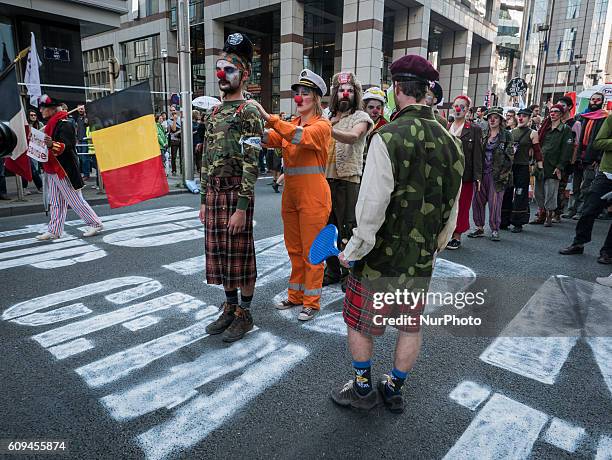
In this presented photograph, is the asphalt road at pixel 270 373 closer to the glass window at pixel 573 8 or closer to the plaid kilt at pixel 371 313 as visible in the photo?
the plaid kilt at pixel 371 313

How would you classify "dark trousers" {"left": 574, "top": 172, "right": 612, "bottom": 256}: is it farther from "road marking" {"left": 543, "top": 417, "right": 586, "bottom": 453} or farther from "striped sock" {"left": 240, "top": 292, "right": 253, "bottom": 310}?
"striped sock" {"left": 240, "top": 292, "right": 253, "bottom": 310}

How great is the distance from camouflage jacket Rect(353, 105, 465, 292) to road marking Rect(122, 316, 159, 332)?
6.65ft

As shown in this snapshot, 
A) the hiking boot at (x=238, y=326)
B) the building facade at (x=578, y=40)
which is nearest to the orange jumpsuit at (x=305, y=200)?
the hiking boot at (x=238, y=326)

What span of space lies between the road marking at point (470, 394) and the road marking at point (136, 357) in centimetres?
188

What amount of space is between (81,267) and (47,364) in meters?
2.20

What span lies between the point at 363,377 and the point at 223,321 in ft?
4.56

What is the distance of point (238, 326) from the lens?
3307 millimetres

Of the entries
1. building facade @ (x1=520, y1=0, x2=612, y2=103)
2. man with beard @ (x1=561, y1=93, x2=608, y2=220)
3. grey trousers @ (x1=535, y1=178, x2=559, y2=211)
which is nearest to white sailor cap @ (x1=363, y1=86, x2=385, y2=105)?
man with beard @ (x1=561, y1=93, x2=608, y2=220)

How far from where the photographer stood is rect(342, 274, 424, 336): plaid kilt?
2.27 metres

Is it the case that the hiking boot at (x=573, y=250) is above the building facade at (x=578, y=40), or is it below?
below

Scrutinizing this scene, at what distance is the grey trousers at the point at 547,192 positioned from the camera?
7419 millimetres

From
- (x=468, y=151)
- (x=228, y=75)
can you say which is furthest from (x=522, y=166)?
(x=228, y=75)

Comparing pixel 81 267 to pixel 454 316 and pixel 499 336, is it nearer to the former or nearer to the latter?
pixel 454 316

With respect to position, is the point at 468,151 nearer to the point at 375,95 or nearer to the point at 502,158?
the point at 502,158
